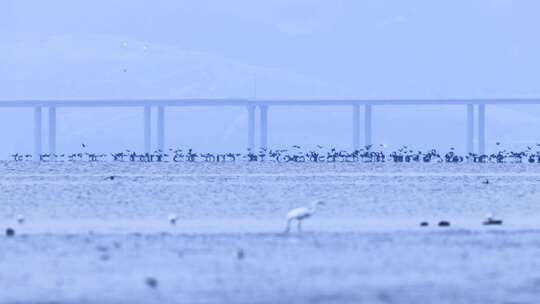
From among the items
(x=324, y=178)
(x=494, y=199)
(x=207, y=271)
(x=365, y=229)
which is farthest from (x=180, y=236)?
(x=324, y=178)

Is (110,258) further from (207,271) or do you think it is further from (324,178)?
(324,178)

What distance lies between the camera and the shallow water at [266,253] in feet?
75.5

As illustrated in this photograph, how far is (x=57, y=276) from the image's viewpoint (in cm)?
2480

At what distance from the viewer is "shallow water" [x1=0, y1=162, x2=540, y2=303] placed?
23000 mm

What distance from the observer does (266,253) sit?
27.7 m

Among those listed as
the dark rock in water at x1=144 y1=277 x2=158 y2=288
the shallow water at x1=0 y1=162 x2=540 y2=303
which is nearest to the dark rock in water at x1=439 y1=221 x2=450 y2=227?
the shallow water at x1=0 y1=162 x2=540 y2=303

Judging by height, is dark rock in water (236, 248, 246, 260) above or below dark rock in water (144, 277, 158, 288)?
above

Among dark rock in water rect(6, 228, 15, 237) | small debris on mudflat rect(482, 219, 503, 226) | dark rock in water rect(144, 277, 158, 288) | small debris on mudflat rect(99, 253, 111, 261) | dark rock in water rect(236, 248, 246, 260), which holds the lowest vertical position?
dark rock in water rect(144, 277, 158, 288)

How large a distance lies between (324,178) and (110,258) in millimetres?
48831

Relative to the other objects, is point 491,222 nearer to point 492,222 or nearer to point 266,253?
point 492,222

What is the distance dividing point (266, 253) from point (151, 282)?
4.09 m

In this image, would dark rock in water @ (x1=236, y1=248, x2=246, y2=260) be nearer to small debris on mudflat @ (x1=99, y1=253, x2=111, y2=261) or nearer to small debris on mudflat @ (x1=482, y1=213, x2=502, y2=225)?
small debris on mudflat @ (x1=99, y1=253, x2=111, y2=261)

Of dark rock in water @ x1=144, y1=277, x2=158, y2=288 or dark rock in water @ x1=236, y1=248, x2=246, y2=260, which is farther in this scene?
dark rock in water @ x1=236, y1=248, x2=246, y2=260

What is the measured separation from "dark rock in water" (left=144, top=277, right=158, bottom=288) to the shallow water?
0.08 m
